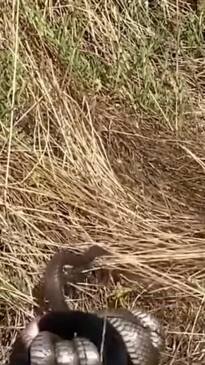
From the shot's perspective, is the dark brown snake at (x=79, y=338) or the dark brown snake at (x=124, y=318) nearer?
the dark brown snake at (x=79, y=338)

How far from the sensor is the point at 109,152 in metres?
3.04

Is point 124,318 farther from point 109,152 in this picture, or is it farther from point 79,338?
point 109,152

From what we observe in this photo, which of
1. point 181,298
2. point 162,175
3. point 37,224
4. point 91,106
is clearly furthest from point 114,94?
point 181,298

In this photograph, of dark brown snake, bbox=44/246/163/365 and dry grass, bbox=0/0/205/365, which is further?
dry grass, bbox=0/0/205/365

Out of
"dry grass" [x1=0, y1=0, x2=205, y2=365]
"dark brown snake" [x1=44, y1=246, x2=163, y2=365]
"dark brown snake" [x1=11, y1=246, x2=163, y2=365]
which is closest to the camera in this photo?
"dark brown snake" [x1=11, y1=246, x2=163, y2=365]

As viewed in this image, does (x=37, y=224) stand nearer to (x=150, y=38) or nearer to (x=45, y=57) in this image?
(x=45, y=57)

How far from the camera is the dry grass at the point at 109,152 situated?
267 centimetres

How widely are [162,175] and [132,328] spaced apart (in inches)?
25.1

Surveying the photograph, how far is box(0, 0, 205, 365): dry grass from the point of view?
267cm

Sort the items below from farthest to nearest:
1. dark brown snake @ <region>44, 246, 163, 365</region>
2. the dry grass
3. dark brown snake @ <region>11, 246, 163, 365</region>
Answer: the dry grass → dark brown snake @ <region>44, 246, 163, 365</region> → dark brown snake @ <region>11, 246, 163, 365</region>

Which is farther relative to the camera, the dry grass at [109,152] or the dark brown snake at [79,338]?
the dry grass at [109,152]

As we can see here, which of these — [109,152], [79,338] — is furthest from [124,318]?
[109,152]

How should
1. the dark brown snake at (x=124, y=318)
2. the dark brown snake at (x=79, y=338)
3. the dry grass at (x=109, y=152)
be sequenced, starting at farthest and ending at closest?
the dry grass at (x=109, y=152)
the dark brown snake at (x=124, y=318)
the dark brown snake at (x=79, y=338)

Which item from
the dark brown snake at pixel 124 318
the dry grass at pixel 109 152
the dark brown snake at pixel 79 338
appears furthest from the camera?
the dry grass at pixel 109 152
